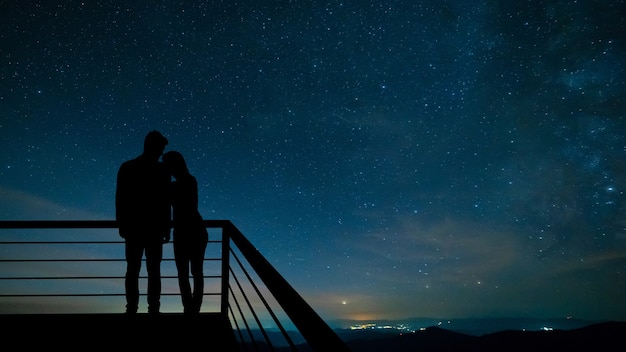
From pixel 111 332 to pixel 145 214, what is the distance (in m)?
1.13

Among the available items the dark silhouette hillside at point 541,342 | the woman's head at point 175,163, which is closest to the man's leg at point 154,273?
the woman's head at point 175,163

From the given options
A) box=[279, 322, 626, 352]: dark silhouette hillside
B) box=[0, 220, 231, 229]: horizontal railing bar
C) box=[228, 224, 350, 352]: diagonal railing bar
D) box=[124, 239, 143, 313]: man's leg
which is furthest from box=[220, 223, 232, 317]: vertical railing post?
box=[279, 322, 626, 352]: dark silhouette hillside

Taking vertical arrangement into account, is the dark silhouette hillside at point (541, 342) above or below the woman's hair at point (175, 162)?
below

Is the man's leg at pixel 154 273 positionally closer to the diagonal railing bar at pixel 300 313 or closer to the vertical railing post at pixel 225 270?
the vertical railing post at pixel 225 270

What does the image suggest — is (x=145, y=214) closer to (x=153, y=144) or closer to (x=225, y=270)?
(x=153, y=144)

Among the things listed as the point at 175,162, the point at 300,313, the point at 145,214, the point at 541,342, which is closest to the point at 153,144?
the point at 175,162

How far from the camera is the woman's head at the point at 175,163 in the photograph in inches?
118

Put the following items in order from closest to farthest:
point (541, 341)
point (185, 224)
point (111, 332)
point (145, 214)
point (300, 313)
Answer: point (300, 313) → point (145, 214) → point (111, 332) → point (185, 224) → point (541, 341)

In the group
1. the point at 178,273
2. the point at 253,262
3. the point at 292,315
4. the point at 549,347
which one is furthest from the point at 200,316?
the point at 549,347

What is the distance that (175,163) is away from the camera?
9.83 ft

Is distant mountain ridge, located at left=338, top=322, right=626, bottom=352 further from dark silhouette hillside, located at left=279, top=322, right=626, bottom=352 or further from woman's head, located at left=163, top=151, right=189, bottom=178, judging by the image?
woman's head, located at left=163, top=151, right=189, bottom=178

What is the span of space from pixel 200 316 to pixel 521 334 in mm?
161607

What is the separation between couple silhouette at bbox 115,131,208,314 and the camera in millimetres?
2629

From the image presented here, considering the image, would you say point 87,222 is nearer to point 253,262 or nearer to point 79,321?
point 79,321
